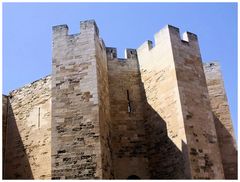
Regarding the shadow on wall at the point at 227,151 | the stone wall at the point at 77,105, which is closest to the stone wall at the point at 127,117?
the stone wall at the point at 77,105

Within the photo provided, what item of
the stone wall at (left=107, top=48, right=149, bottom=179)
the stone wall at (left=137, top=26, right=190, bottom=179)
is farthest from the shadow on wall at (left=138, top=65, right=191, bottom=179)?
the stone wall at (left=107, top=48, right=149, bottom=179)

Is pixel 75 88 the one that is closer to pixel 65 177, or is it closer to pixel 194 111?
pixel 65 177

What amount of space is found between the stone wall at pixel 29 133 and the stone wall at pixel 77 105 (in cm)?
128

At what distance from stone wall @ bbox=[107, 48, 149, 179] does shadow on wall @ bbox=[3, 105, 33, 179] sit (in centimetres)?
244

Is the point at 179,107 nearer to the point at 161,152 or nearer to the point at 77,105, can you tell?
the point at 161,152

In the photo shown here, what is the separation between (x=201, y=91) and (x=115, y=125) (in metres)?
2.44

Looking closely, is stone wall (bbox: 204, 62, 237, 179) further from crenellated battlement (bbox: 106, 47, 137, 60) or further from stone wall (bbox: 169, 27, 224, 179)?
crenellated battlement (bbox: 106, 47, 137, 60)

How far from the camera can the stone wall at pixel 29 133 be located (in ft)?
31.1

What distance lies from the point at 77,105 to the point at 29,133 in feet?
7.92

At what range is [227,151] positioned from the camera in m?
10.7

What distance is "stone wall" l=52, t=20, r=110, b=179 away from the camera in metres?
7.73

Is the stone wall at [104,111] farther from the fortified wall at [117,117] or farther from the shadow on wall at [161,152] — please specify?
the shadow on wall at [161,152]

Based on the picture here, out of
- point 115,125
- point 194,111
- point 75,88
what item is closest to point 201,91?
point 194,111

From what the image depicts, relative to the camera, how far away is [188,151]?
26.7ft
